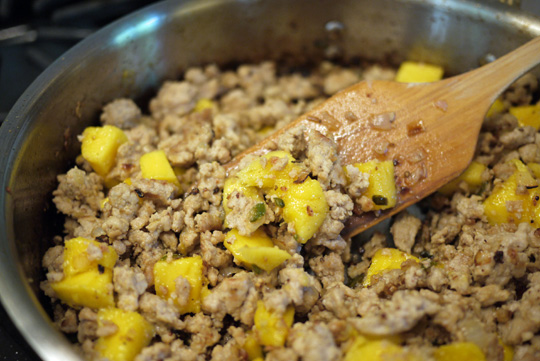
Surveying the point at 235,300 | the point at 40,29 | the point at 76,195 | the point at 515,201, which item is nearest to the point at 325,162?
the point at 235,300

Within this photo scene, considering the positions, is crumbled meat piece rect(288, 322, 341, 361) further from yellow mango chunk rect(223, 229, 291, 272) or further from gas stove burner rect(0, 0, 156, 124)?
gas stove burner rect(0, 0, 156, 124)

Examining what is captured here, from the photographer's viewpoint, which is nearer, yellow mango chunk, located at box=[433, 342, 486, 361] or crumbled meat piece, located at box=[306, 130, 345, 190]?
yellow mango chunk, located at box=[433, 342, 486, 361]

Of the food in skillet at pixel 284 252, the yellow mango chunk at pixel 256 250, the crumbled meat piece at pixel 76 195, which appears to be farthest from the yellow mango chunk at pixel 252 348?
the crumbled meat piece at pixel 76 195

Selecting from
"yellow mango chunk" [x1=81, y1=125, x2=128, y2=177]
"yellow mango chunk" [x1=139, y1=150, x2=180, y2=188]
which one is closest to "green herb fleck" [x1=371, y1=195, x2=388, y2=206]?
"yellow mango chunk" [x1=139, y1=150, x2=180, y2=188]

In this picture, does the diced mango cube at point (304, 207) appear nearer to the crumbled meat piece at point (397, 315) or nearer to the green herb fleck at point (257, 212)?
the green herb fleck at point (257, 212)

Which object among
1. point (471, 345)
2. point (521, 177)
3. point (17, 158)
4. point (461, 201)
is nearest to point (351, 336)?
point (471, 345)

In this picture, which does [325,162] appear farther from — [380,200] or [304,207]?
[380,200]

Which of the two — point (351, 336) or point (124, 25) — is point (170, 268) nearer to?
point (351, 336)
